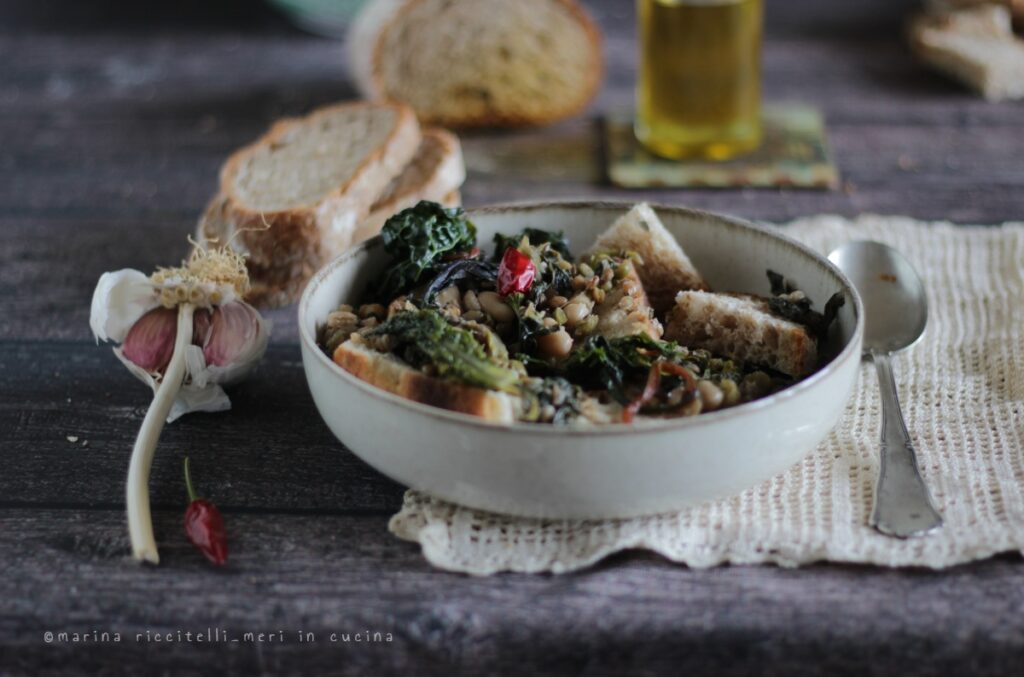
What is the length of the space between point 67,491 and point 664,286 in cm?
129

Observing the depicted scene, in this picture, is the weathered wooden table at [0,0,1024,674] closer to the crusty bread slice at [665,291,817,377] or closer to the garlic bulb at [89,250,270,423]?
the garlic bulb at [89,250,270,423]

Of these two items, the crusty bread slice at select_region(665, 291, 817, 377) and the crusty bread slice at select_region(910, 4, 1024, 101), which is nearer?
the crusty bread slice at select_region(665, 291, 817, 377)

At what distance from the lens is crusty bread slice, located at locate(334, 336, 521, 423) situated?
1.89 m

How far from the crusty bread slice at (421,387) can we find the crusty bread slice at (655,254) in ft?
2.29

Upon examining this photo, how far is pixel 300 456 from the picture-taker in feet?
7.59

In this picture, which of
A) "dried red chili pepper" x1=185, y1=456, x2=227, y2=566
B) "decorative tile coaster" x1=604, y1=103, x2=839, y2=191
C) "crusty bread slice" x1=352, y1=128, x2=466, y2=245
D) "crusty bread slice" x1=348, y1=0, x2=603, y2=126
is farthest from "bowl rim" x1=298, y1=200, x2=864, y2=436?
"crusty bread slice" x1=348, y1=0, x2=603, y2=126

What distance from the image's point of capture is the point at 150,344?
2.43 m

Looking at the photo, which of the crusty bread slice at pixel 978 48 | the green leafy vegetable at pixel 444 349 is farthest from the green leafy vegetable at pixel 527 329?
the crusty bread slice at pixel 978 48

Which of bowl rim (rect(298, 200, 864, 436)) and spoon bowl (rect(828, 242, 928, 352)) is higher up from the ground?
bowl rim (rect(298, 200, 864, 436))

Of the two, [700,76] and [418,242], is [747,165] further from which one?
[418,242]

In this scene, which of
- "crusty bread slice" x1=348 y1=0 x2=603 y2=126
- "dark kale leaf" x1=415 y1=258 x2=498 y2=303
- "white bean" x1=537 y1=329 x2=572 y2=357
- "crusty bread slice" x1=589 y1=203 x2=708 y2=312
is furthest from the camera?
"crusty bread slice" x1=348 y1=0 x2=603 y2=126

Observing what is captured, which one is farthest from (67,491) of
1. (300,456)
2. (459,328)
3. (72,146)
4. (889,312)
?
(72,146)

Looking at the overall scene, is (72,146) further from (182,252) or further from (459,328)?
(459,328)

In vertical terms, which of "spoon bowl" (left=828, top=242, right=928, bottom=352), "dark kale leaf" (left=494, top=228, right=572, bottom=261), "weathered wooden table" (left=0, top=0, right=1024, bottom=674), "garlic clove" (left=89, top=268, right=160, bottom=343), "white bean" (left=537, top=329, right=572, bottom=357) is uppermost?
"dark kale leaf" (left=494, top=228, right=572, bottom=261)
